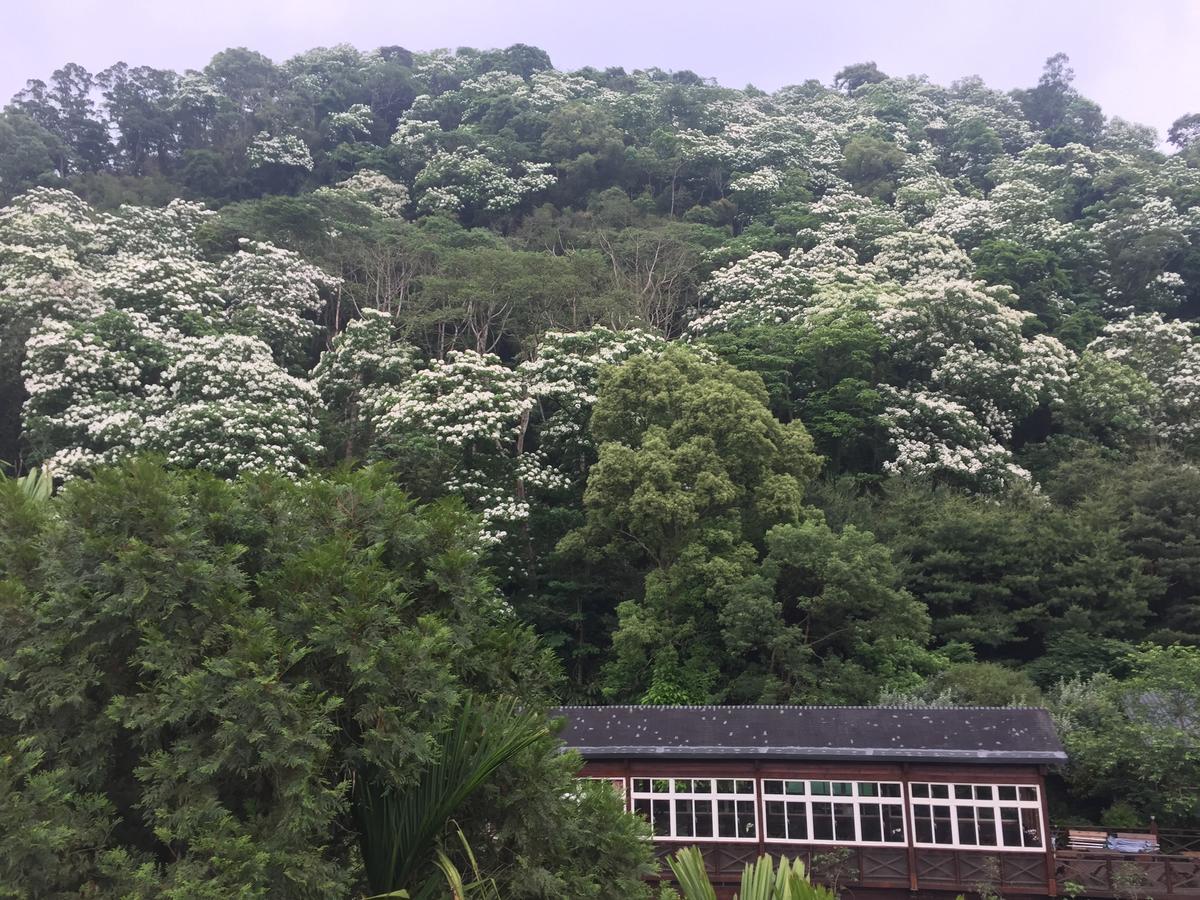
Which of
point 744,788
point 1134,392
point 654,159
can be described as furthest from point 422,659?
point 654,159

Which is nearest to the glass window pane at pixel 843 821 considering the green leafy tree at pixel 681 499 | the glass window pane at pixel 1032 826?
the glass window pane at pixel 1032 826

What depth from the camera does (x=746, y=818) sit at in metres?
11.2

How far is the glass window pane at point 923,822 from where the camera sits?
35.4ft

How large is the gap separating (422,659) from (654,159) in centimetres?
3383

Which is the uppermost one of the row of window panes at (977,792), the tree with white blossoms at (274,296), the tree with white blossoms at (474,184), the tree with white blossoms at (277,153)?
the tree with white blossoms at (277,153)

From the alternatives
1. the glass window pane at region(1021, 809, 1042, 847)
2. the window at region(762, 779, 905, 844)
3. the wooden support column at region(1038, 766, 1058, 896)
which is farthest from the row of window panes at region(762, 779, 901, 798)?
the wooden support column at region(1038, 766, 1058, 896)

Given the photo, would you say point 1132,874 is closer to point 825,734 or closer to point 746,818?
point 825,734

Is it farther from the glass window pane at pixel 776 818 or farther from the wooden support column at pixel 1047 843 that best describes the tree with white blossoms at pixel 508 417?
the wooden support column at pixel 1047 843

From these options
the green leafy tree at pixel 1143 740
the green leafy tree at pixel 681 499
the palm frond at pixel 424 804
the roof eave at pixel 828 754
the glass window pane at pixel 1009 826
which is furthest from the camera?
the green leafy tree at pixel 681 499

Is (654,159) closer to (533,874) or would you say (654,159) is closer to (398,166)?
(398,166)

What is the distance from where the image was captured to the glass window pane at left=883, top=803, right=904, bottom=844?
10.9m

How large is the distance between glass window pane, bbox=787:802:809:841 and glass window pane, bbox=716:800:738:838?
639 mm

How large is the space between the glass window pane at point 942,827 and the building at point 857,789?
12 millimetres

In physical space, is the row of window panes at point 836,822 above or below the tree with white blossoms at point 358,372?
below
